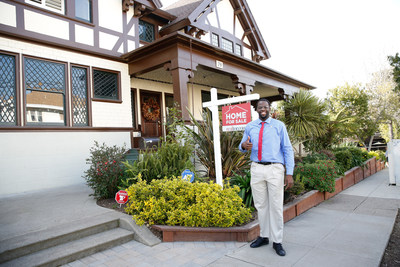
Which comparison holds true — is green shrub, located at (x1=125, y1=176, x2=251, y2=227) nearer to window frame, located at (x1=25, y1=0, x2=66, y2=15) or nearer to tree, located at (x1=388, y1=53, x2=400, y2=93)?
window frame, located at (x1=25, y1=0, x2=66, y2=15)

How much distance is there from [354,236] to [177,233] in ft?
8.25

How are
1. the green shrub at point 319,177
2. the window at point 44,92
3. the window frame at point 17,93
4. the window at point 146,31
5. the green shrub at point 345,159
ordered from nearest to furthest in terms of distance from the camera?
1. the green shrub at point 319,177
2. the window frame at point 17,93
3. the window at point 44,92
4. the green shrub at point 345,159
5. the window at point 146,31

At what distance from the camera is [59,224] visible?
12.4 feet

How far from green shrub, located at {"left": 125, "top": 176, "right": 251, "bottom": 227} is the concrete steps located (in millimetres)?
388

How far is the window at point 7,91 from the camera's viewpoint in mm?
6371

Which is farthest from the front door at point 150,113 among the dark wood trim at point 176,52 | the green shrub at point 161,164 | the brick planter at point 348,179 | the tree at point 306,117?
the brick planter at point 348,179

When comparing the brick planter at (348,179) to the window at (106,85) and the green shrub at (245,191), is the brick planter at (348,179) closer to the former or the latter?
the green shrub at (245,191)

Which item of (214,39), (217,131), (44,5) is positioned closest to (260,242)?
(217,131)

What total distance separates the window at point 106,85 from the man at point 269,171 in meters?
6.22

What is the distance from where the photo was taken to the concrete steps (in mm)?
2965

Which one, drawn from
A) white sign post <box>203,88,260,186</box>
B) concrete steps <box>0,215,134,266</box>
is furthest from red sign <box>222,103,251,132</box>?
concrete steps <box>0,215,134,266</box>

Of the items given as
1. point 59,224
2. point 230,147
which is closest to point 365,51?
point 230,147

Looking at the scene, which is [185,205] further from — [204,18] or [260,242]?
[204,18]

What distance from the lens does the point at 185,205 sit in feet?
12.7
